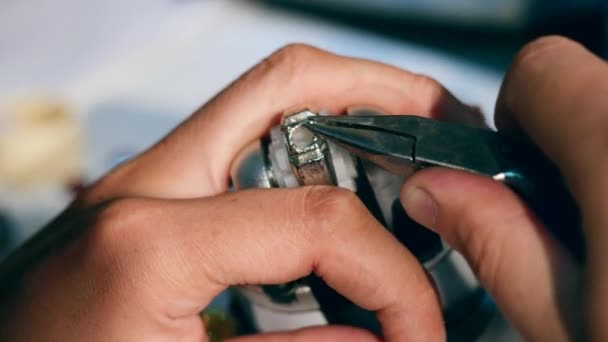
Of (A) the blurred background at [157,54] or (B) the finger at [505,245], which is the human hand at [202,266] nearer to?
(B) the finger at [505,245]

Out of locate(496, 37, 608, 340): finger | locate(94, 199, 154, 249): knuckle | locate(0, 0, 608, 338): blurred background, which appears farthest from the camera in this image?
locate(0, 0, 608, 338): blurred background

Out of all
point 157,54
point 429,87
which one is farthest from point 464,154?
point 157,54

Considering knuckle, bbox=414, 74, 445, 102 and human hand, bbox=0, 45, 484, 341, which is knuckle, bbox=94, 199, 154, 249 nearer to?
human hand, bbox=0, 45, 484, 341

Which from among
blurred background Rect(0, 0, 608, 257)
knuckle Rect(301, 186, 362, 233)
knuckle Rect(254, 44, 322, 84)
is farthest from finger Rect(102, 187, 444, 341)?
blurred background Rect(0, 0, 608, 257)

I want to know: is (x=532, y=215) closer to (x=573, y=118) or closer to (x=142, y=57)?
(x=573, y=118)

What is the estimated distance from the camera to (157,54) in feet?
2.42

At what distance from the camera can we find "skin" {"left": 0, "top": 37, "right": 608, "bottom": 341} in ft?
0.81

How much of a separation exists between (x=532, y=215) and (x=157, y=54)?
1.84ft

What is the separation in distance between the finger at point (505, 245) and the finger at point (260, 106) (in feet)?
0.40

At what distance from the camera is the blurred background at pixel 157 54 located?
2.05 feet

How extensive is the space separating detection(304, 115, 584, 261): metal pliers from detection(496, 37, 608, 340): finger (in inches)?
0.6

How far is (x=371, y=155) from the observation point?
0.30 m

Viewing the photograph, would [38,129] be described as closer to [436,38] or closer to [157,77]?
[157,77]

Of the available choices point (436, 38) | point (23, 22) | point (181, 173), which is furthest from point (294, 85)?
point (23, 22)
